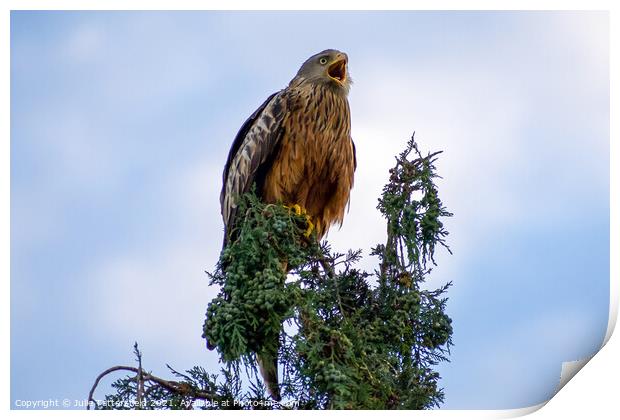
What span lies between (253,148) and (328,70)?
62 centimetres

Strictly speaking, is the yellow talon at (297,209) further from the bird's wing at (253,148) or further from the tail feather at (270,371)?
the tail feather at (270,371)

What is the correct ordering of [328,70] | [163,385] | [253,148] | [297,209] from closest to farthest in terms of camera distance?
[163,385] → [297,209] → [253,148] → [328,70]

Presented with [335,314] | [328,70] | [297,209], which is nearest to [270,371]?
[335,314]

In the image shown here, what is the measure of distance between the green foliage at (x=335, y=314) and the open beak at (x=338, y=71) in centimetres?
115

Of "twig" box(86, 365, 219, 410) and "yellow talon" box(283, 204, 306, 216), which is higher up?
"yellow talon" box(283, 204, 306, 216)

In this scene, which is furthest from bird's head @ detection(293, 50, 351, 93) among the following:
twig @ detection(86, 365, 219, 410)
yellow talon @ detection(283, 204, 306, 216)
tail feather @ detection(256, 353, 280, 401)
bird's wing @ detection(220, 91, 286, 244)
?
twig @ detection(86, 365, 219, 410)

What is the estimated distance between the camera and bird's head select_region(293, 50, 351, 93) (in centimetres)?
447

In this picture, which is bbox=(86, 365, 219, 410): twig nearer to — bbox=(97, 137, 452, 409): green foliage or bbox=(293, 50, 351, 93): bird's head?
bbox=(97, 137, 452, 409): green foliage

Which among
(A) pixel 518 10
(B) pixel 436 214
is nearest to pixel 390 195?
(B) pixel 436 214

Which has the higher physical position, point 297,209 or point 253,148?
point 253,148

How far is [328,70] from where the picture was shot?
4.53 m

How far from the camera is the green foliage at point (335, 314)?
3021 mm

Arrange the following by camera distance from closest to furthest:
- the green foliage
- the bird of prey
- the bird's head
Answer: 1. the green foliage
2. the bird of prey
3. the bird's head

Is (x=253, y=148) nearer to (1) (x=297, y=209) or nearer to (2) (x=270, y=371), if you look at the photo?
(1) (x=297, y=209)
